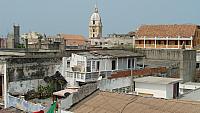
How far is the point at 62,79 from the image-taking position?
21.5 metres

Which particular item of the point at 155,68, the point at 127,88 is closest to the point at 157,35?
the point at 155,68

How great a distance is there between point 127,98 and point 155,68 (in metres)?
10.8

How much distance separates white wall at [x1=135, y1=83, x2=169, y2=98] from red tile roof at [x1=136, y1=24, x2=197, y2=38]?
18673 mm

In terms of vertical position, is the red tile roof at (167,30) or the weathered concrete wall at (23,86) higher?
the red tile roof at (167,30)

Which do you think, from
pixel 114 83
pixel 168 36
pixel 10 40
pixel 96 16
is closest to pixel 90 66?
pixel 114 83

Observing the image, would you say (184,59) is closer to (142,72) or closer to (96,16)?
(142,72)

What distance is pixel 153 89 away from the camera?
1805 centimetres

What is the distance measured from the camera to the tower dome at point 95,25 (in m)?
78.1

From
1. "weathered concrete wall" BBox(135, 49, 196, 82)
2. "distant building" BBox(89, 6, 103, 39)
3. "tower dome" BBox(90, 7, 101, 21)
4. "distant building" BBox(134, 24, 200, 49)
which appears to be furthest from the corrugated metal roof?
"tower dome" BBox(90, 7, 101, 21)

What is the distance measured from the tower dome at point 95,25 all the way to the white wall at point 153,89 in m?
59.7

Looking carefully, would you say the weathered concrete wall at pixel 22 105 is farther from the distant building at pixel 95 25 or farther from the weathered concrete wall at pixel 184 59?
the distant building at pixel 95 25

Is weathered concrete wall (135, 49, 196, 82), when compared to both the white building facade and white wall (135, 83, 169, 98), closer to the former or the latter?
the white building facade

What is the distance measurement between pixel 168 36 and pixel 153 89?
766 inches

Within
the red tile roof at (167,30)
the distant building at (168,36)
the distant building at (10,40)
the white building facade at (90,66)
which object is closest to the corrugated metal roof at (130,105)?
the white building facade at (90,66)
